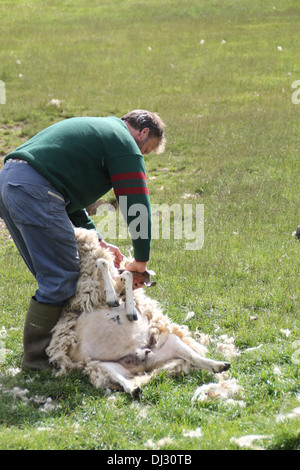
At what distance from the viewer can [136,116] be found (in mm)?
4293

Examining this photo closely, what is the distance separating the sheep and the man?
0.59ft

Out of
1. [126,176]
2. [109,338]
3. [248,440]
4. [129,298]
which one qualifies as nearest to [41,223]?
[126,176]

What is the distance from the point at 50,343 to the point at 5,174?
130cm

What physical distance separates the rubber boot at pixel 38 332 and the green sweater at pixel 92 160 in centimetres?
80

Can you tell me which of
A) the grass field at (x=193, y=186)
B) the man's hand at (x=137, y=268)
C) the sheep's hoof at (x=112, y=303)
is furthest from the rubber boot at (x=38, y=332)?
the man's hand at (x=137, y=268)

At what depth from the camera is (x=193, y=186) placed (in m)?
9.94

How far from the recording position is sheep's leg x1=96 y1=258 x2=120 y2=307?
4324 mm

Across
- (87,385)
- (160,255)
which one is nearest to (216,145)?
(160,255)

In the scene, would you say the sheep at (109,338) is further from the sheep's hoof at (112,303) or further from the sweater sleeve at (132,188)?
the sweater sleeve at (132,188)

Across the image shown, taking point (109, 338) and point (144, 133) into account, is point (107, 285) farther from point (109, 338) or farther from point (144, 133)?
point (144, 133)

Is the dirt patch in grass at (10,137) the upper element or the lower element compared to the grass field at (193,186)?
lower

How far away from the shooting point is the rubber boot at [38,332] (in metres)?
4.27
